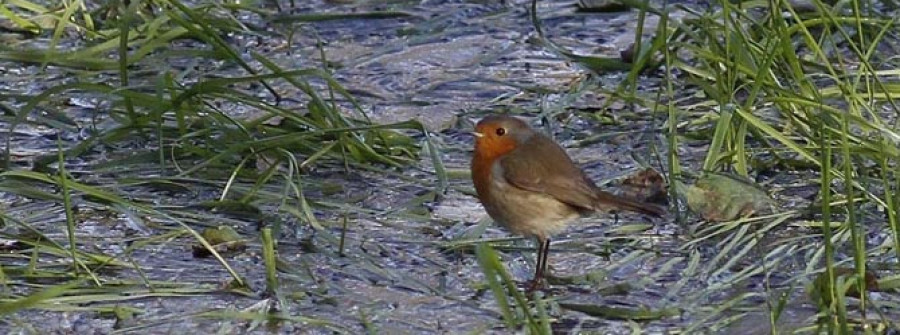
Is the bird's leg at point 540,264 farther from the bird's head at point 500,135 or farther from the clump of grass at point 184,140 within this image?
the clump of grass at point 184,140

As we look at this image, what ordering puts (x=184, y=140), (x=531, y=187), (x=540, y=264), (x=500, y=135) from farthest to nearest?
(x=184, y=140)
(x=500, y=135)
(x=531, y=187)
(x=540, y=264)

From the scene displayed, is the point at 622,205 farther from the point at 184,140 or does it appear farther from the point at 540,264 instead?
the point at 184,140

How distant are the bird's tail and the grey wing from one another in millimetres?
27

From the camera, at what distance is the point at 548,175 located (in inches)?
169

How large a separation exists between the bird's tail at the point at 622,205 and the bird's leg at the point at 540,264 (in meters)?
0.16

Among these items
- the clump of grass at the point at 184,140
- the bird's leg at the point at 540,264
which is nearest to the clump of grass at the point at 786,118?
the bird's leg at the point at 540,264

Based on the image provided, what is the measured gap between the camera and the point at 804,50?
19.0ft

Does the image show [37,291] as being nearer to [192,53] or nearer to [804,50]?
[192,53]

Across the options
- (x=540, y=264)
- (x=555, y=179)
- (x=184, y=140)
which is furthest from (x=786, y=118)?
(x=184, y=140)

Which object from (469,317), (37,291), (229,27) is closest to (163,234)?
(37,291)

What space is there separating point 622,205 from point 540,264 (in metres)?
0.26

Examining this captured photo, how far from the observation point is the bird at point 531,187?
414 centimetres

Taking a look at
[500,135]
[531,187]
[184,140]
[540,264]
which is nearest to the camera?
[540,264]

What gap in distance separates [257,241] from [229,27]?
2.13m
